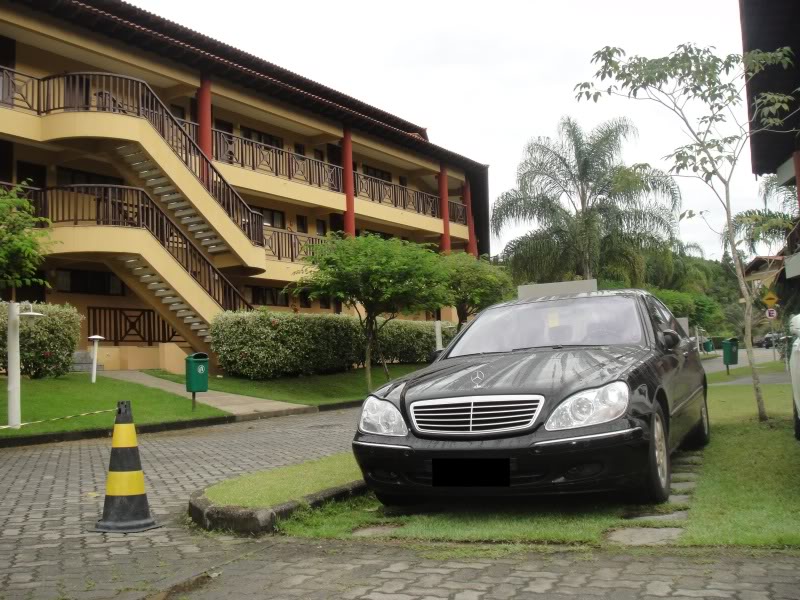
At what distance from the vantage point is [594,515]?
5.36m

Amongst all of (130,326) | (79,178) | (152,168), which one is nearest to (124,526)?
(152,168)

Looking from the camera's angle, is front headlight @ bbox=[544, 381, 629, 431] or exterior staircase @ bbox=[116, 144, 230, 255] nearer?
front headlight @ bbox=[544, 381, 629, 431]

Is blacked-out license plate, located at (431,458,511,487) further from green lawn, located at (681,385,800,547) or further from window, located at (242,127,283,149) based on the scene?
window, located at (242,127,283,149)

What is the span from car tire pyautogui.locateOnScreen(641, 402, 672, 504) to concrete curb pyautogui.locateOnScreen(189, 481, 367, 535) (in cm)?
231

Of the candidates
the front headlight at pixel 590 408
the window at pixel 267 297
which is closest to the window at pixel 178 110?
the window at pixel 267 297

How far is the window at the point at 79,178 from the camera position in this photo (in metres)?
22.9

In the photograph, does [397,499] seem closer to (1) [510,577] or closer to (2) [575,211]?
(1) [510,577]

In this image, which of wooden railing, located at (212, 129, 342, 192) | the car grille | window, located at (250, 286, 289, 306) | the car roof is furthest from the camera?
window, located at (250, 286, 289, 306)

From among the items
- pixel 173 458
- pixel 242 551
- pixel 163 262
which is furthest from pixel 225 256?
pixel 242 551

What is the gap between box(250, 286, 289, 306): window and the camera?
1140 inches

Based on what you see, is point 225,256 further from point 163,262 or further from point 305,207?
point 305,207

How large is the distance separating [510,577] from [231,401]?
14636 mm

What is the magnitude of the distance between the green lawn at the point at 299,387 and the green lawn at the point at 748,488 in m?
11.5

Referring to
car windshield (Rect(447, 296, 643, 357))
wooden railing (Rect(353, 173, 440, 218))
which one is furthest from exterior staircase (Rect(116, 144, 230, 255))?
car windshield (Rect(447, 296, 643, 357))
